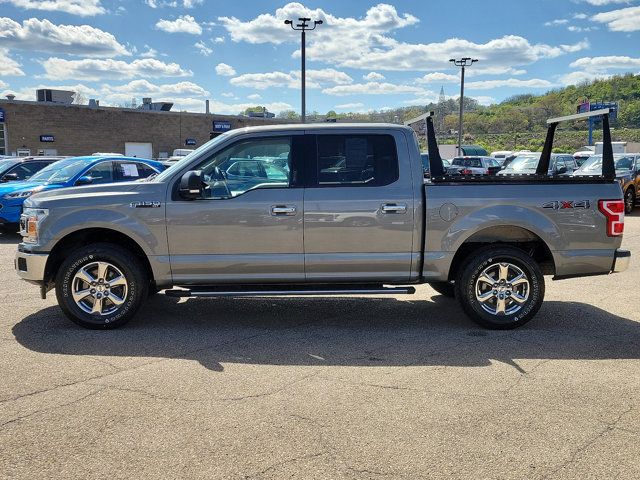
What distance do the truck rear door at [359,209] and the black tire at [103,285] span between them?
1.67m

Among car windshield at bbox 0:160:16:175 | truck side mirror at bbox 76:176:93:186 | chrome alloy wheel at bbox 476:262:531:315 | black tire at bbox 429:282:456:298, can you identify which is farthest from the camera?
car windshield at bbox 0:160:16:175

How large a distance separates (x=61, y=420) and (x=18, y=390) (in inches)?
27.6

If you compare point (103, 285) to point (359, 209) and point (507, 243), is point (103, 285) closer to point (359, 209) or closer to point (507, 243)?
point (359, 209)

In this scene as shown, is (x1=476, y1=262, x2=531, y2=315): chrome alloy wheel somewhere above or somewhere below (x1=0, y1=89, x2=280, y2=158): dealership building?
below

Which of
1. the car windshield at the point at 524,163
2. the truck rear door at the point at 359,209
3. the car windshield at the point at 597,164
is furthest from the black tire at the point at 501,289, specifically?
the car windshield at the point at 524,163

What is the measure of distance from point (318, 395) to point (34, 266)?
126 inches

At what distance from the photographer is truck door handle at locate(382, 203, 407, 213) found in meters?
5.79

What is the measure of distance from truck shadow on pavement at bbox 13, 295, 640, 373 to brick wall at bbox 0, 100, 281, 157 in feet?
144

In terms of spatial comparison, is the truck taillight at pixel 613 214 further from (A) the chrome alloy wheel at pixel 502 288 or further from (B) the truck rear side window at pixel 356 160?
(B) the truck rear side window at pixel 356 160

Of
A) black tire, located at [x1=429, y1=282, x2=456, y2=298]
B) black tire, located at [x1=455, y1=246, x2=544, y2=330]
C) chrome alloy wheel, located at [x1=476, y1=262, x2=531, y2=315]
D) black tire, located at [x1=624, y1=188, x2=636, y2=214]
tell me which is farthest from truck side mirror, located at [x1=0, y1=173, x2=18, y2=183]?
black tire, located at [x1=624, y1=188, x2=636, y2=214]

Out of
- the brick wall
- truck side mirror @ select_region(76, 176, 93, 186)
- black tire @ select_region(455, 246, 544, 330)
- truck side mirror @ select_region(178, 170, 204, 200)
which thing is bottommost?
black tire @ select_region(455, 246, 544, 330)

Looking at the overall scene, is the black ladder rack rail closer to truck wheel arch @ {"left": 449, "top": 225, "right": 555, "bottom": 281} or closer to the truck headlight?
truck wheel arch @ {"left": 449, "top": 225, "right": 555, "bottom": 281}

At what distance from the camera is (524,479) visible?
3.20m

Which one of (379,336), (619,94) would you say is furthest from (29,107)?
(379,336)
